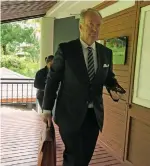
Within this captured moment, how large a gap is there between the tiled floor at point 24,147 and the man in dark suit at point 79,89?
1.15 metres

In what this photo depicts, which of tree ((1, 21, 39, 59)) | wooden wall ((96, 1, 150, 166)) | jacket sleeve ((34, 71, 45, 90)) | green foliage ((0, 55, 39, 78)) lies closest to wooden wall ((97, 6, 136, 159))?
wooden wall ((96, 1, 150, 166))

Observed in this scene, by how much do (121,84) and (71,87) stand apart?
→ 1.44m

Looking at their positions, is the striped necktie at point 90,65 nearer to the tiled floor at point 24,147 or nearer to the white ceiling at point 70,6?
the tiled floor at point 24,147

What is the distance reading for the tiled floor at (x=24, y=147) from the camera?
109 inches

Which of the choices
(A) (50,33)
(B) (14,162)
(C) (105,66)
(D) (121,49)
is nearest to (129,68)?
(D) (121,49)

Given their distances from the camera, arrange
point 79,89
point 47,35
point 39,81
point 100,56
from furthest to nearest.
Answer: point 47,35 → point 39,81 → point 100,56 → point 79,89

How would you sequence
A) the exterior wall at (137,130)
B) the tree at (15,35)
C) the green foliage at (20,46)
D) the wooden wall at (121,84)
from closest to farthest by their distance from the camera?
the exterior wall at (137,130), the wooden wall at (121,84), the tree at (15,35), the green foliage at (20,46)

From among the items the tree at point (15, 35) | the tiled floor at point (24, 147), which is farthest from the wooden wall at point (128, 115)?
the tree at point (15, 35)

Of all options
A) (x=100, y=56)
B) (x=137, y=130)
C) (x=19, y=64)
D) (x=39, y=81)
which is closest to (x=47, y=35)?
(x=39, y=81)

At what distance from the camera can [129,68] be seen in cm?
271

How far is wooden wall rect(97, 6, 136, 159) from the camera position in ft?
8.98

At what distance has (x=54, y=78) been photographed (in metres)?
1.59

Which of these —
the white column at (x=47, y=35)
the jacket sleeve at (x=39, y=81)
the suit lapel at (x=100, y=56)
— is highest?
the white column at (x=47, y=35)

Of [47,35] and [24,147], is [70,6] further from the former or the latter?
[24,147]
